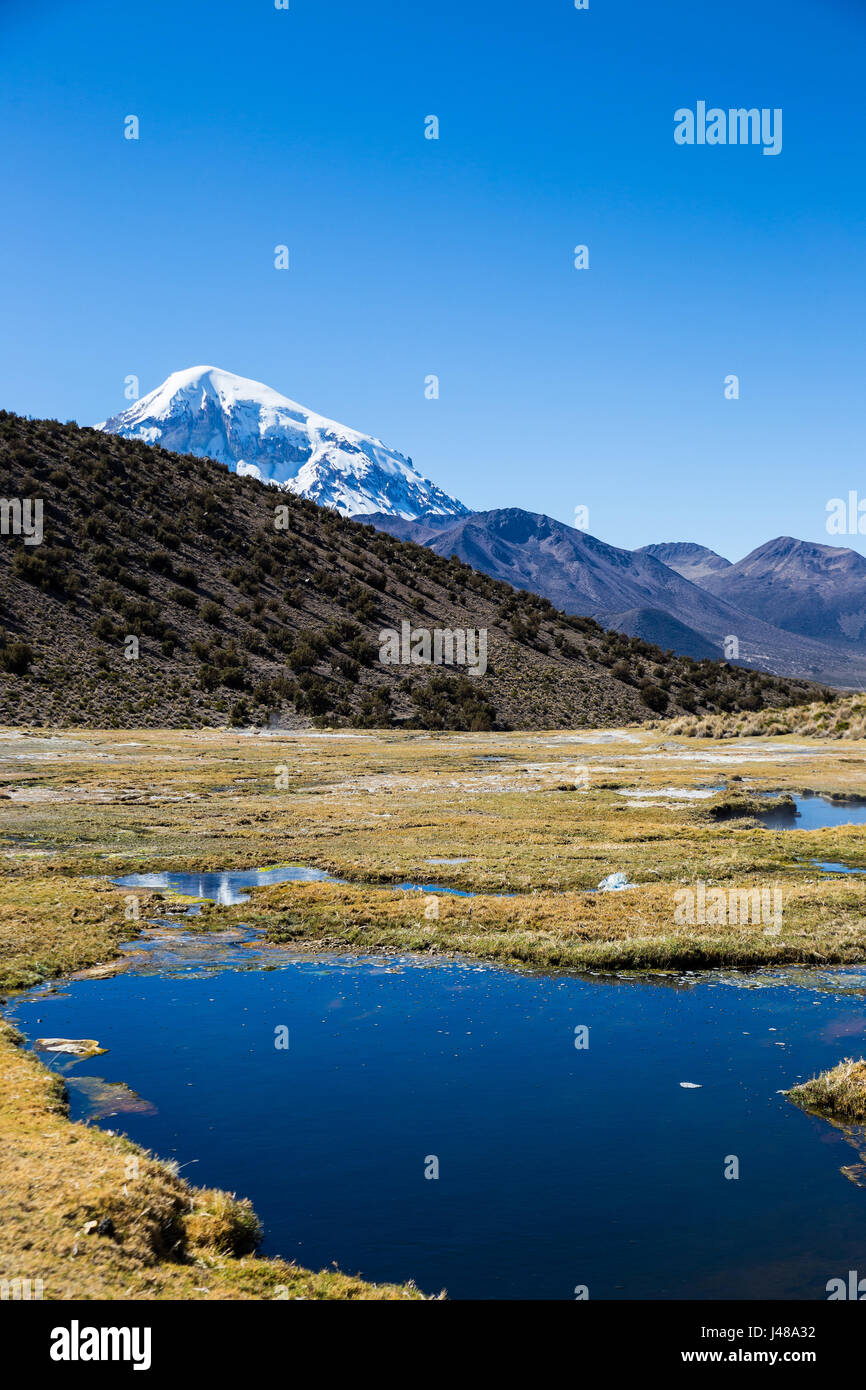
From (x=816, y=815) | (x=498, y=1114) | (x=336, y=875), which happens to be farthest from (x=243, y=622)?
(x=498, y=1114)

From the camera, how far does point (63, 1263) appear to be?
8.72 meters

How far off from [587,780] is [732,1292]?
42312mm

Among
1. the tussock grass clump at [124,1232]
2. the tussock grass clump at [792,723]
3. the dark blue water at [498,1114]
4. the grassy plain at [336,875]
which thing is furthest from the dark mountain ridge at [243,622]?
the tussock grass clump at [124,1232]

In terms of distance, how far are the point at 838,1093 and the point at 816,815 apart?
31179 millimetres

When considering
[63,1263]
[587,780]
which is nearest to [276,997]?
[63,1263]

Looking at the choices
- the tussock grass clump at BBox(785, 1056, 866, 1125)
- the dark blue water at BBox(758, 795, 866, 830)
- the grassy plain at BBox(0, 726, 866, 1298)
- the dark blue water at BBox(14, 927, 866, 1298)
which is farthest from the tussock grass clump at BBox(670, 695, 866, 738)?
the tussock grass clump at BBox(785, 1056, 866, 1125)

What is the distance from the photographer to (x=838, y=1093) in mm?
14156

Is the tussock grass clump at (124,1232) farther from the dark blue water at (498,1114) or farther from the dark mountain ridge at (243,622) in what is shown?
the dark mountain ridge at (243,622)

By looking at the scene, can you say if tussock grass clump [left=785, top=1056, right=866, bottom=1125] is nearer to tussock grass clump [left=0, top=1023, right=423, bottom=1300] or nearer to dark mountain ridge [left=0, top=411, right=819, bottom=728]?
tussock grass clump [left=0, top=1023, right=423, bottom=1300]

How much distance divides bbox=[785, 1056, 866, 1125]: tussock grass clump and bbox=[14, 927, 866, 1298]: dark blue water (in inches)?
15.4

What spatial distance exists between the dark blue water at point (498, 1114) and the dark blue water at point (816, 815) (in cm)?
2070

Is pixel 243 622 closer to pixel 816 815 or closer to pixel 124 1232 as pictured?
pixel 816 815
